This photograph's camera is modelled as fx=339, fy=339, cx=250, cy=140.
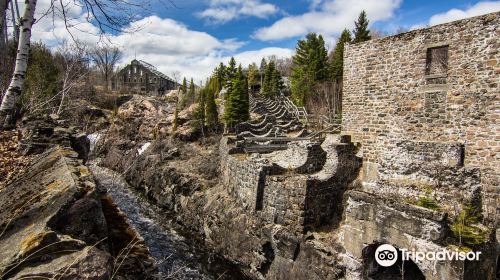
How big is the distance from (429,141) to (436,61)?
2667 millimetres

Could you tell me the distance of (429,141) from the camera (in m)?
10.2

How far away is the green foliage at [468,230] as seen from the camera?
7.01 metres

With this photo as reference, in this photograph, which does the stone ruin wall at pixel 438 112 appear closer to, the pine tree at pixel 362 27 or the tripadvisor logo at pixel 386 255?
the tripadvisor logo at pixel 386 255

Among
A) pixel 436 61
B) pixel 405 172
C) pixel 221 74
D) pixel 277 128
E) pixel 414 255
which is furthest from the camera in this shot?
pixel 221 74

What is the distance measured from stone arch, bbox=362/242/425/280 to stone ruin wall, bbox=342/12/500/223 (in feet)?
5.59

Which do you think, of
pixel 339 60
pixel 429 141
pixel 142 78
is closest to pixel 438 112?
pixel 429 141

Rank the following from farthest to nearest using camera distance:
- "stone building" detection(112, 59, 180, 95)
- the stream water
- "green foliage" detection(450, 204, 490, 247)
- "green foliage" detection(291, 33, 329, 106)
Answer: "stone building" detection(112, 59, 180, 95)
"green foliage" detection(291, 33, 329, 106)
the stream water
"green foliage" detection(450, 204, 490, 247)

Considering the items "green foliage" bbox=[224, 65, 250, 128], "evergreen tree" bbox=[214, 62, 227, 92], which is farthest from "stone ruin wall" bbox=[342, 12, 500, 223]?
"evergreen tree" bbox=[214, 62, 227, 92]

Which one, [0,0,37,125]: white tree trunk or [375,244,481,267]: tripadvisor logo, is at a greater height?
[0,0,37,125]: white tree trunk

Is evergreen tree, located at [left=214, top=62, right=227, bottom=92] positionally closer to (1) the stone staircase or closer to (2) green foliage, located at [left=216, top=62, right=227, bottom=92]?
(2) green foliage, located at [left=216, top=62, right=227, bottom=92]

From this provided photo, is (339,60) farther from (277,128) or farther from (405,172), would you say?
(405,172)

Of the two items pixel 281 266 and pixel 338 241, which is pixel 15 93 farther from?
pixel 281 266

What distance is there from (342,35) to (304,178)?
96.4 ft

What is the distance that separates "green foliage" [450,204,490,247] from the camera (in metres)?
7.01
